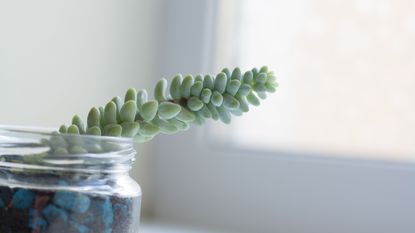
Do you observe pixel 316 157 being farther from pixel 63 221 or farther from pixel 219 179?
pixel 63 221

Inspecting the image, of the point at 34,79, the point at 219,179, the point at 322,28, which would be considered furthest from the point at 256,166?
the point at 34,79

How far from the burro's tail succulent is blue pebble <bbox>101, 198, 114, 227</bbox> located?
0.05 m

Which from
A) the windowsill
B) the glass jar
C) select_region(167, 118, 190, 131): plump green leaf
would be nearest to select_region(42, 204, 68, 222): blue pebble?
the glass jar

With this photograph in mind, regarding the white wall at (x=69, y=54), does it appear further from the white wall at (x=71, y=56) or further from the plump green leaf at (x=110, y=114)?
the plump green leaf at (x=110, y=114)

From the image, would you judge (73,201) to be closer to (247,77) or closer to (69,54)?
(247,77)

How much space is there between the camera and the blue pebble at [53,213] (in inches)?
15.7

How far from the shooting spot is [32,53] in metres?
0.66

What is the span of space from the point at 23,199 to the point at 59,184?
0.02 meters

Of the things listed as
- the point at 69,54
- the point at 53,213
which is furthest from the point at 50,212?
the point at 69,54

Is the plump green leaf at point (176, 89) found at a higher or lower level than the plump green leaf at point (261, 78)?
lower

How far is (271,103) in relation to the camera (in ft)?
2.85

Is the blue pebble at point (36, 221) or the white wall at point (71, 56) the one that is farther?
the white wall at point (71, 56)

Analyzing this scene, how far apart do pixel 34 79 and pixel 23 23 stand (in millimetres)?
58

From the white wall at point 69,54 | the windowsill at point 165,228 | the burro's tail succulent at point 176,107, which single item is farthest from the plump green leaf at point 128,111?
the windowsill at point 165,228
